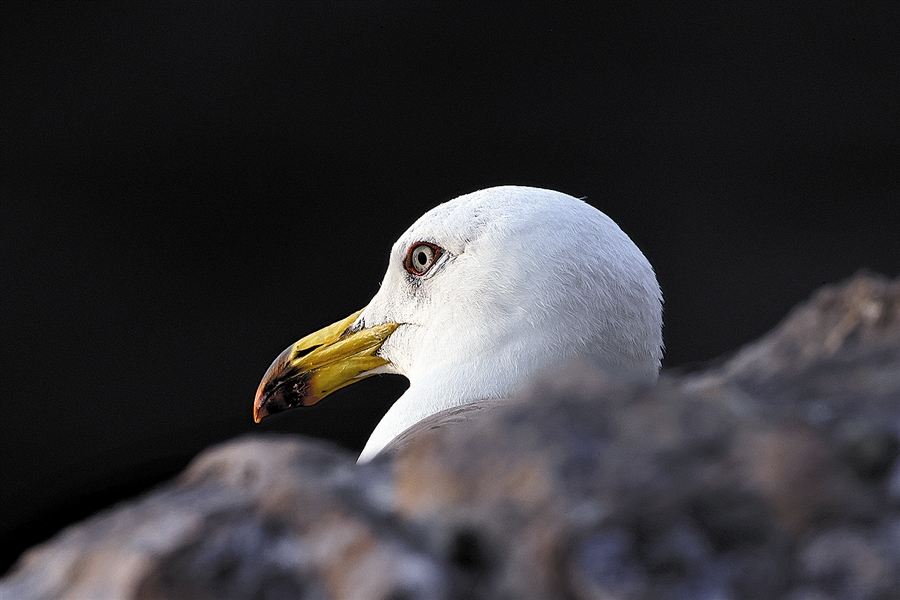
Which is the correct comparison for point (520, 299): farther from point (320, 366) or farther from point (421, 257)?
point (320, 366)

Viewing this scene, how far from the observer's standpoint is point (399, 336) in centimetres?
144

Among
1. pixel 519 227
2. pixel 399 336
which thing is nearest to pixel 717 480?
pixel 519 227

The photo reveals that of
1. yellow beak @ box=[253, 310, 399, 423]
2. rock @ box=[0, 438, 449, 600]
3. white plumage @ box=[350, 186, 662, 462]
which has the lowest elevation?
yellow beak @ box=[253, 310, 399, 423]

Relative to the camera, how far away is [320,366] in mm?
1515

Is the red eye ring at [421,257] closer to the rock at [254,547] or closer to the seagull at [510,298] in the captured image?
the seagull at [510,298]

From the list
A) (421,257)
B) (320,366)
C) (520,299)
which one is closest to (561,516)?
(520,299)

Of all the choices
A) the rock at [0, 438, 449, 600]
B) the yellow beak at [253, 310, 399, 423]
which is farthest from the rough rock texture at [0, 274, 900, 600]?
the yellow beak at [253, 310, 399, 423]

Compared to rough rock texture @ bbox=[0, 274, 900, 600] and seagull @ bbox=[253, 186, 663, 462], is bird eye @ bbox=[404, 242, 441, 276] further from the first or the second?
rough rock texture @ bbox=[0, 274, 900, 600]

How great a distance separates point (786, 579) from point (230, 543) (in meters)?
0.27

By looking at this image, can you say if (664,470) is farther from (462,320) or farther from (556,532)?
(462,320)

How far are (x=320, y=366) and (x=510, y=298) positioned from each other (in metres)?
0.38

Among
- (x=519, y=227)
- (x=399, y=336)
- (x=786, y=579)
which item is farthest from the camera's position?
(x=399, y=336)

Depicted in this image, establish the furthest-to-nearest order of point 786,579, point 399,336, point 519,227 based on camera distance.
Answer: point 399,336, point 519,227, point 786,579

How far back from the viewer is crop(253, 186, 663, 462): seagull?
126 centimetres
